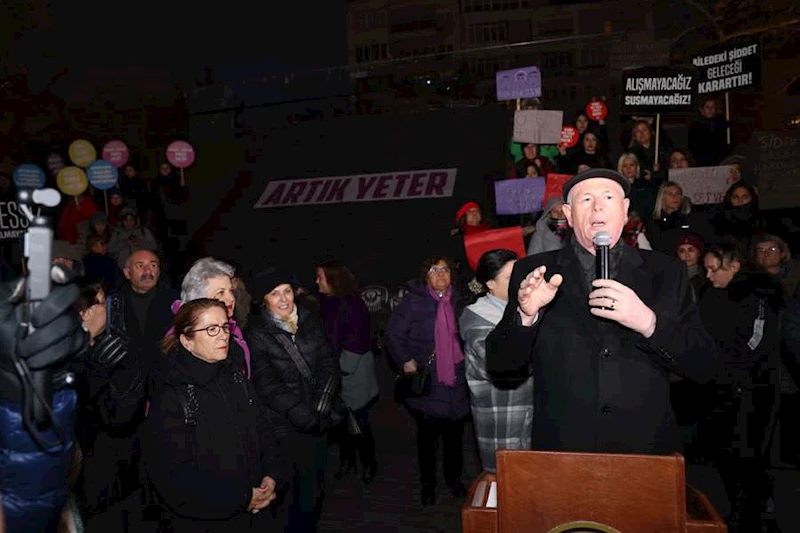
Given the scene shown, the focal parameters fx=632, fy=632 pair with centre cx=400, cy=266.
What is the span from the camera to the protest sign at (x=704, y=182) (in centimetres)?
889

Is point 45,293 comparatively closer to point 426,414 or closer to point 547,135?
point 426,414

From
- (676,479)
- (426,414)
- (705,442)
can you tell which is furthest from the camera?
(426,414)

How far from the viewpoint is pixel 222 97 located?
56.2 feet

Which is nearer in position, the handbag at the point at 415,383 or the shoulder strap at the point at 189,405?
the shoulder strap at the point at 189,405

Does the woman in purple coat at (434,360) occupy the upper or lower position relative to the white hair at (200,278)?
lower

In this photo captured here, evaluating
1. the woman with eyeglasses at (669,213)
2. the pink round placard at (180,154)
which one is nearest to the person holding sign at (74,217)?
the pink round placard at (180,154)

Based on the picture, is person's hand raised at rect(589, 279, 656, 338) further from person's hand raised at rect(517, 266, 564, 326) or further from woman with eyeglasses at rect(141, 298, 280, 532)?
woman with eyeglasses at rect(141, 298, 280, 532)

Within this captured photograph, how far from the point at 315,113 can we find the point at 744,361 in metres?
13.8

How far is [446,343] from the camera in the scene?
207 inches

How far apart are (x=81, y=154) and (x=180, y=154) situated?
93.5 inches

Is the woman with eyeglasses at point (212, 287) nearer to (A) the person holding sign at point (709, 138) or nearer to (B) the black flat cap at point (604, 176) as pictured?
(B) the black flat cap at point (604, 176)

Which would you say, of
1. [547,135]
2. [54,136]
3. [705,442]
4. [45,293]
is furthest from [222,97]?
[45,293]

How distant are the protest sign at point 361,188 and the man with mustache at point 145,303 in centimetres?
875

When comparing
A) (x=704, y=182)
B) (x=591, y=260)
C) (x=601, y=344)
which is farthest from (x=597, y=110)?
(x=601, y=344)
